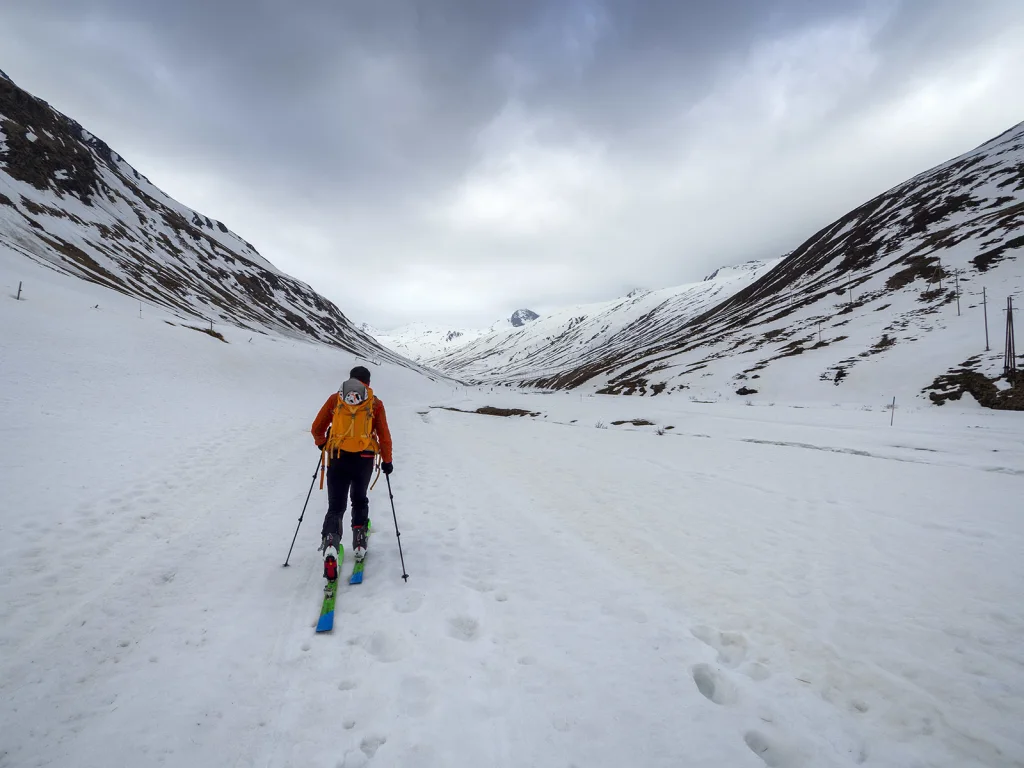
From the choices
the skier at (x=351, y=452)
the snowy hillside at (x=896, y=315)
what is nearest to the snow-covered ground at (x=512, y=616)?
the skier at (x=351, y=452)

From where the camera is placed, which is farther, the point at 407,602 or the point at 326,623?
the point at 407,602

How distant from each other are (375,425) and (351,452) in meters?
0.64

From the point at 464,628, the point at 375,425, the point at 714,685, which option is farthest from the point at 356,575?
the point at 714,685

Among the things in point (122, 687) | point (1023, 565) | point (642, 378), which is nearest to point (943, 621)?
point (1023, 565)

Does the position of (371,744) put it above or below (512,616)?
below

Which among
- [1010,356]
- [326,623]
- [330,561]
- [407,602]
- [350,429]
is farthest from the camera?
[1010,356]

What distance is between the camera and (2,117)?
69.1 meters

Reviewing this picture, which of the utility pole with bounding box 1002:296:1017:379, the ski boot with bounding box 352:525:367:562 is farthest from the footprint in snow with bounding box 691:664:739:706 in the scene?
the utility pole with bounding box 1002:296:1017:379

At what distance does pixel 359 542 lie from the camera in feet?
21.1

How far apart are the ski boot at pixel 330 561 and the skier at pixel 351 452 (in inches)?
4.3

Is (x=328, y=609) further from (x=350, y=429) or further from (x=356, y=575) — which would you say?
(x=350, y=429)

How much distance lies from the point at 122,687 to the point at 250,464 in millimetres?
9362

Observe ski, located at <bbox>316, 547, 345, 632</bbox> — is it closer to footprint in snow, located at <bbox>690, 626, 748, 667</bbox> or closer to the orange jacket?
the orange jacket

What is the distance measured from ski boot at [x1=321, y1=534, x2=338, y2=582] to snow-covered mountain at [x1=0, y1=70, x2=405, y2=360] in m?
48.5
